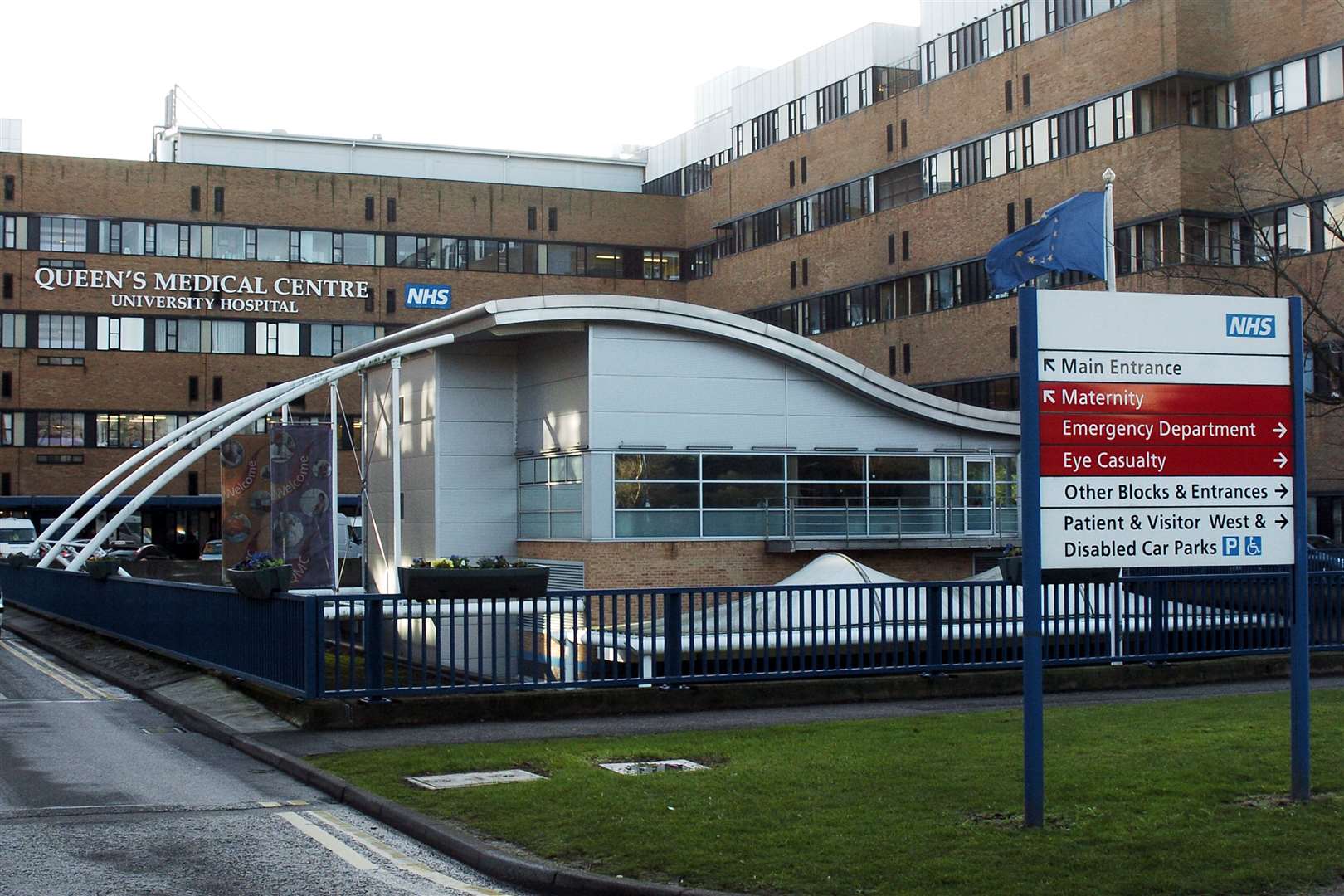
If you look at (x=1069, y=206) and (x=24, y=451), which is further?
(x=24, y=451)

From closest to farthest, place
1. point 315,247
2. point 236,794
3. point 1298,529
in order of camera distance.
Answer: point 1298,529, point 236,794, point 315,247

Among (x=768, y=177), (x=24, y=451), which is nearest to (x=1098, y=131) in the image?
(x=768, y=177)

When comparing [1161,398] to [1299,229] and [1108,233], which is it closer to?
[1108,233]

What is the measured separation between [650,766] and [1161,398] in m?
4.68

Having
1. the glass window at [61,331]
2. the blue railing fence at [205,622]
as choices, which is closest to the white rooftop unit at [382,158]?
the glass window at [61,331]

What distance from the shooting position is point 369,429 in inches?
1458

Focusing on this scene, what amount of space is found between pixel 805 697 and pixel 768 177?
53159 millimetres

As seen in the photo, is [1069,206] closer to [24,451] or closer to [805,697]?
[805,697]

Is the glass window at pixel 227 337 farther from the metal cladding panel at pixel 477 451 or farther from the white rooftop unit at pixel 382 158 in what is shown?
the metal cladding panel at pixel 477 451

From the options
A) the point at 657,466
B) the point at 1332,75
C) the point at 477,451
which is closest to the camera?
the point at 657,466

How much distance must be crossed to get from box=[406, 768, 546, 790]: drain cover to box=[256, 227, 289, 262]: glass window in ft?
204

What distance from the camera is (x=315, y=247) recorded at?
70625mm

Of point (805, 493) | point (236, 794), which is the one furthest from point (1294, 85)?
point (236, 794)

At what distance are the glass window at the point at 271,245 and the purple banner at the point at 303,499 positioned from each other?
41431mm
